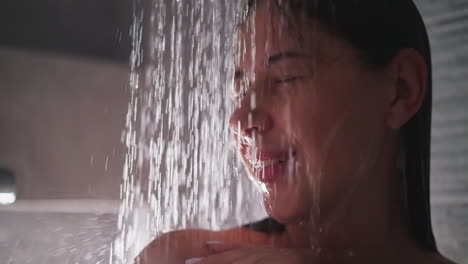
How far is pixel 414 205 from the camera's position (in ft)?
2.20

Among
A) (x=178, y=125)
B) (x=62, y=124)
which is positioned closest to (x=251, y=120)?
(x=178, y=125)

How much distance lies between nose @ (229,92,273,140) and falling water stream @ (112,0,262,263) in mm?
124

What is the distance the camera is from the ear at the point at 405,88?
25.1 inches

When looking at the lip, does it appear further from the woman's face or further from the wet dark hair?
the wet dark hair

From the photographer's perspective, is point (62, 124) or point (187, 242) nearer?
point (187, 242)

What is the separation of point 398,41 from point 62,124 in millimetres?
794

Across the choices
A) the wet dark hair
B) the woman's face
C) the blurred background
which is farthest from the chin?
the blurred background

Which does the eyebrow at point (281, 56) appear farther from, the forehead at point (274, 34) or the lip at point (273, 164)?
the lip at point (273, 164)

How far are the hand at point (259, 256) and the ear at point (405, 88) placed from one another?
21 cm

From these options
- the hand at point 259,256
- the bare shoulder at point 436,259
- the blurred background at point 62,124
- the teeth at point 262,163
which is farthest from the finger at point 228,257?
the blurred background at point 62,124

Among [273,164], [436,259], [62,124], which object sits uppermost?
[62,124]

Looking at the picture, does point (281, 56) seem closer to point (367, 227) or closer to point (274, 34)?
point (274, 34)

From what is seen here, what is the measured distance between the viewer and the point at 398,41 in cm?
64

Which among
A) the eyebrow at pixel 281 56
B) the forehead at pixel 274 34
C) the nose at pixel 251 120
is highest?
the forehead at pixel 274 34
